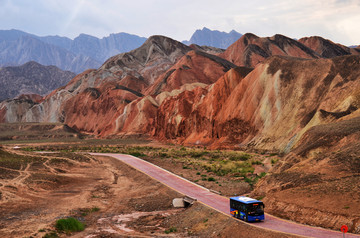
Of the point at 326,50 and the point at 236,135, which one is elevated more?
the point at 326,50

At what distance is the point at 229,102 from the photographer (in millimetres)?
78062

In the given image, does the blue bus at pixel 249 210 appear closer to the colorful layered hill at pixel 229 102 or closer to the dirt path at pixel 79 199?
the dirt path at pixel 79 199

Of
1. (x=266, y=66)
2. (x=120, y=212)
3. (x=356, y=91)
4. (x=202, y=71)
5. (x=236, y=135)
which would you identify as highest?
(x=202, y=71)

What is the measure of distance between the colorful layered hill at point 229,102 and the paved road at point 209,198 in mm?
18056

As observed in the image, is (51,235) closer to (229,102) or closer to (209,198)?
(209,198)

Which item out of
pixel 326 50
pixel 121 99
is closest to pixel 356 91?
pixel 121 99

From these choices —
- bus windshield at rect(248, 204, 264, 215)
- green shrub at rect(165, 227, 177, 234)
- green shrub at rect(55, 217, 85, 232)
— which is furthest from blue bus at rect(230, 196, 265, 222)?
green shrub at rect(55, 217, 85, 232)

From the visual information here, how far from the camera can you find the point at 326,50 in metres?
188

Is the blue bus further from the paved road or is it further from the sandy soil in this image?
the sandy soil

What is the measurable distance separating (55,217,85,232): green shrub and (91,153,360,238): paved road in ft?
29.8

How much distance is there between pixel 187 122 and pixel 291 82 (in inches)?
1217

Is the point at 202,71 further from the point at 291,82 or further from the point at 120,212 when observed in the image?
the point at 120,212

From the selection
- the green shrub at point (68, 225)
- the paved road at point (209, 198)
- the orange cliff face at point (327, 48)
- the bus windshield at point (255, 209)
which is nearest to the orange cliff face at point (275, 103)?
the paved road at point (209, 198)

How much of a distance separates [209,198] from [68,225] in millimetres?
10786
